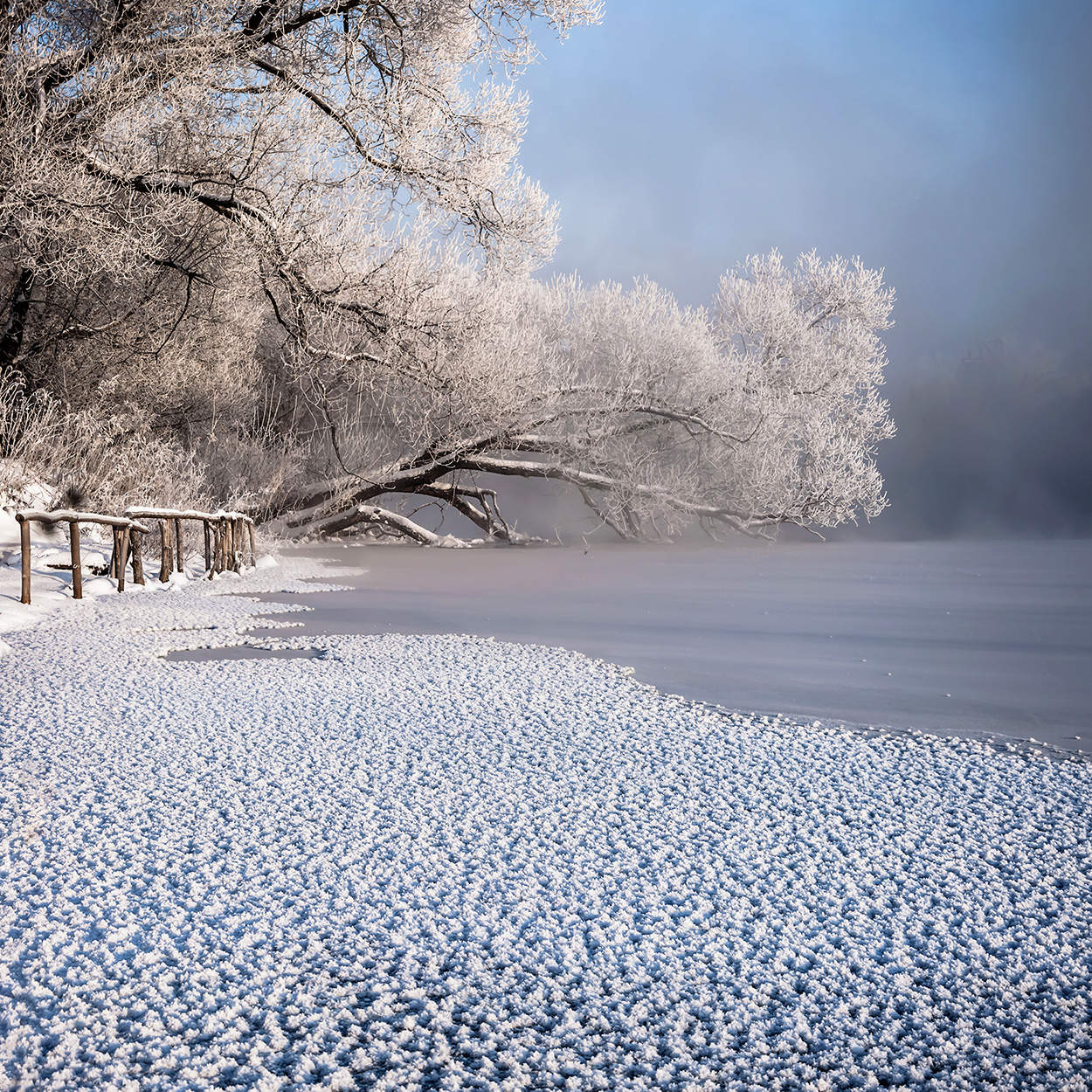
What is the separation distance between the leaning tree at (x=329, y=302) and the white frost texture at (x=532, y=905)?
7583mm


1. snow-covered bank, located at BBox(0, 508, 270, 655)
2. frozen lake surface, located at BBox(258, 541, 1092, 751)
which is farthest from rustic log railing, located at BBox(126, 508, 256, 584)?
frozen lake surface, located at BBox(258, 541, 1092, 751)

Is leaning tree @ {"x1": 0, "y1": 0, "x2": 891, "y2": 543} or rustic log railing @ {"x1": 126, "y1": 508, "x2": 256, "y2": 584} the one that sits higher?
leaning tree @ {"x1": 0, "y1": 0, "x2": 891, "y2": 543}

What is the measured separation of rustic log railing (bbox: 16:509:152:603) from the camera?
23.2 feet

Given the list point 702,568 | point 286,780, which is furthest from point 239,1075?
point 702,568

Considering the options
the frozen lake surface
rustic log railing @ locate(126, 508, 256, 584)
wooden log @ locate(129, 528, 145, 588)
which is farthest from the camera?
rustic log railing @ locate(126, 508, 256, 584)

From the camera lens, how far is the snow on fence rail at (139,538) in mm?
7461

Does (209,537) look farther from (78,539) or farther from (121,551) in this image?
(78,539)

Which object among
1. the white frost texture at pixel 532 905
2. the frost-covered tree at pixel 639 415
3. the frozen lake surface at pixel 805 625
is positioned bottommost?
the white frost texture at pixel 532 905

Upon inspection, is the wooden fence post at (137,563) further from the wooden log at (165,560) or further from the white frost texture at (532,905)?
the white frost texture at (532,905)

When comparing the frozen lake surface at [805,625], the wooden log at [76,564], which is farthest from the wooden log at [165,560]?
the frozen lake surface at [805,625]

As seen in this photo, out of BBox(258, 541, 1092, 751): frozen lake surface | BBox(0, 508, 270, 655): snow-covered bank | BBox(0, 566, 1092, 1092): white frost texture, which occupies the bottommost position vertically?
BBox(0, 566, 1092, 1092): white frost texture

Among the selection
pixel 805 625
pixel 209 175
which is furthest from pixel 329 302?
pixel 805 625

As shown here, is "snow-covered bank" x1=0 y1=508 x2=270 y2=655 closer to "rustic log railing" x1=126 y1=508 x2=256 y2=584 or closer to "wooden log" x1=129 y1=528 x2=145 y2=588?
"wooden log" x1=129 y1=528 x2=145 y2=588

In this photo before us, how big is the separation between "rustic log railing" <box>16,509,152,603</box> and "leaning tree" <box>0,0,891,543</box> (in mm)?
2673
